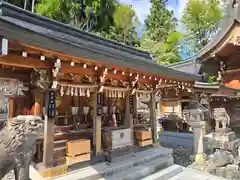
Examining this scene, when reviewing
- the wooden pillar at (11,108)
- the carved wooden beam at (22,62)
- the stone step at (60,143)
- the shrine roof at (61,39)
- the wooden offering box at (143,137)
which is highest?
the shrine roof at (61,39)

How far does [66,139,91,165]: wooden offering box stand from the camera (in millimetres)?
4605

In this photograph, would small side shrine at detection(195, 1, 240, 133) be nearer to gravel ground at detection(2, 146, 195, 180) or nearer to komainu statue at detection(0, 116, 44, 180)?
gravel ground at detection(2, 146, 195, 180)

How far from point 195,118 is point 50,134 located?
596 cm

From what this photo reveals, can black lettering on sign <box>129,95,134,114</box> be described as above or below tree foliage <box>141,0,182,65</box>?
below

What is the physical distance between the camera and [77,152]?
4.69 metres

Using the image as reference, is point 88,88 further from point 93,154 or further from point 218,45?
point 218,45

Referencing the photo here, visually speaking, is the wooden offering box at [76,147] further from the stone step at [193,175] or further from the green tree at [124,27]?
the green tree at [124,27]

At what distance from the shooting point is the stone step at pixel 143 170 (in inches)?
194

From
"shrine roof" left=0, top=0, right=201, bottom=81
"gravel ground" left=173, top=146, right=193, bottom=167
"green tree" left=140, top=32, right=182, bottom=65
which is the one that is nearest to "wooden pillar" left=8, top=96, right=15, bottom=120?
"shrine roof" left=0, top=0, right=201, bottom=81

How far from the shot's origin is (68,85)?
15.9ft

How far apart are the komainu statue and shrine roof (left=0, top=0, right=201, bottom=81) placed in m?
1.32

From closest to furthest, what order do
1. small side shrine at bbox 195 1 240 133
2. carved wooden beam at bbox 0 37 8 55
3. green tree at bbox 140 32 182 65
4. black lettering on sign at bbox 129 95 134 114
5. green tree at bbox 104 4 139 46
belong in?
carved wooden beam at bbox 0 37 8 55, black lettering on sign at bbox 129 95 134 114, small side shrine at bbox 195 1 240 133, green tree at bbox 140 32 182 65, green tree at bbox 104 4 139 46

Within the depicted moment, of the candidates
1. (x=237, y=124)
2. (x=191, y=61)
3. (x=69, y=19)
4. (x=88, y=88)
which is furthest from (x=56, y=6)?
(x=237, y=124)

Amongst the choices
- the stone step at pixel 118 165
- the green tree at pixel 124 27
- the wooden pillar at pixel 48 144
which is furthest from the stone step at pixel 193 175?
the green tree at pixel 124 27
